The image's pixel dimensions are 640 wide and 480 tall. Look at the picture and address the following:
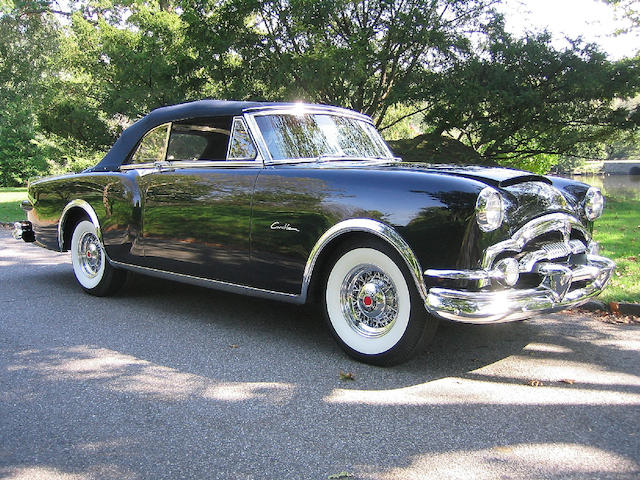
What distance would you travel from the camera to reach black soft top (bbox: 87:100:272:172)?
4711mm

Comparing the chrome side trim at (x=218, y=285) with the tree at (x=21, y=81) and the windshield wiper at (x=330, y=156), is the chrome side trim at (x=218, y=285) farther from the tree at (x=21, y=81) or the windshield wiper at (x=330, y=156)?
the tree at (x=21, y=81)

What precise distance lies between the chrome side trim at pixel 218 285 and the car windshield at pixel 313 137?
3.28 feet

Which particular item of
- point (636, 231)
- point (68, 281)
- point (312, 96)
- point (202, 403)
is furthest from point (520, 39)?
point (202, 403)

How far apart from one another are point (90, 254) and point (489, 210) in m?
4.11

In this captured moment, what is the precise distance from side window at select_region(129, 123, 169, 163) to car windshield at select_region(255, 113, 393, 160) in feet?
3.64

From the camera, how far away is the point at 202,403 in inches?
126

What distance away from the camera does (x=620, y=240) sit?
8.34 meters

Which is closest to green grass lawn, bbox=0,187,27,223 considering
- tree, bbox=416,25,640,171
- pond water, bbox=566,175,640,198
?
tree, bbox=416,25,640,171

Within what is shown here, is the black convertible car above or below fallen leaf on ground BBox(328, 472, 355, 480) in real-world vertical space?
above

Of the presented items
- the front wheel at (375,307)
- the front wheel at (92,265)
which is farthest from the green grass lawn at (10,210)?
the front wheel at (375,307)

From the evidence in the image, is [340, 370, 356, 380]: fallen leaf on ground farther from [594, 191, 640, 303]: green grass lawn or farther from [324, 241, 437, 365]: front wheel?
[594, 191, 640, 303]: green grass lawn

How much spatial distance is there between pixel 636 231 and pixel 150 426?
28.7 ft

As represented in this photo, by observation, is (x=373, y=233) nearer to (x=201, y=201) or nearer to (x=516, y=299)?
(x=516, y=299)

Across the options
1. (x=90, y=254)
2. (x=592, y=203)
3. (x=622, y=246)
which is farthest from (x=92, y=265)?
(x=622, y=246)
